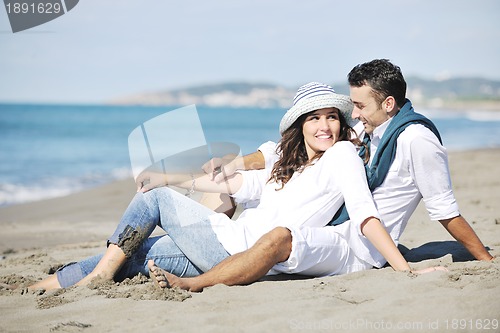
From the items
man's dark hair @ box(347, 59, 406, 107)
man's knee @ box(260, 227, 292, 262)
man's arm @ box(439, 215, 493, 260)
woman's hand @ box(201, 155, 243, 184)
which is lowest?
man's arm @ box(439, 215, 493, 260)

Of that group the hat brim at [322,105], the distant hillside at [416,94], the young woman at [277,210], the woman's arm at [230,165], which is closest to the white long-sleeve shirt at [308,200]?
the young woman at [277,210]

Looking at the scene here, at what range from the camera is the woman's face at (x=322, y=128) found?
356cm

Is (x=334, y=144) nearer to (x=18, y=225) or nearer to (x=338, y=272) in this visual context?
(x=338, y=272)

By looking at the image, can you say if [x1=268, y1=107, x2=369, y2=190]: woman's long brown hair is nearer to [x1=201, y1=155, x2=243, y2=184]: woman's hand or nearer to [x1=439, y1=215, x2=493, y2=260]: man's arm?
[x1=201, y1=155, x2=243, y2=184]: woman's hand

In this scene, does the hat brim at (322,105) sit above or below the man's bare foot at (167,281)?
above

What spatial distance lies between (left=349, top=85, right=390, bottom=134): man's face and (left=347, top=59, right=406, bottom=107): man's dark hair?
3cm

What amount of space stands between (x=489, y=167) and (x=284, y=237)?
9060mm

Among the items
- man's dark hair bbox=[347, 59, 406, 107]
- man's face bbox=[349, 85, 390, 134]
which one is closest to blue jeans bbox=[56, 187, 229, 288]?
man's face bbox=[349, 85, 390, 134]

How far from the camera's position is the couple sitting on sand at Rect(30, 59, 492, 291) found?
3291mm

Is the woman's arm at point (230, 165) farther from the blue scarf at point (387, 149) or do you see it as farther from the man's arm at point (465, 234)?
the man's arm at point (465, 234)

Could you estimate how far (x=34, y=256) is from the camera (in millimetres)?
4926

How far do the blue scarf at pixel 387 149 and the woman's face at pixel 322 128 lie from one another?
0.94ft

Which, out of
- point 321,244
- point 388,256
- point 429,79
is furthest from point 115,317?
point 429,79

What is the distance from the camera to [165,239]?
366 cm
